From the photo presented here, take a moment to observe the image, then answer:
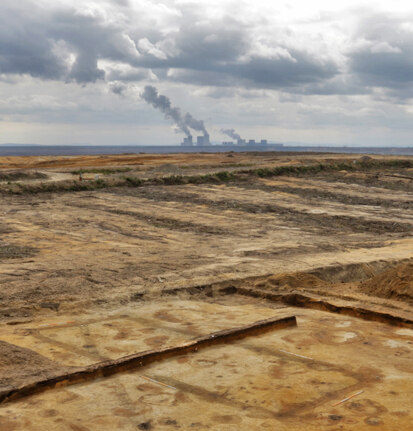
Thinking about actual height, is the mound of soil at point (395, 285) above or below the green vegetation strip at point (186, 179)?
below

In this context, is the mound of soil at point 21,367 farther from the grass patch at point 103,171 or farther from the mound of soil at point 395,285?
the grass patch at point 103,171

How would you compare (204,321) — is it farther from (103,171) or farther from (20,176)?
(103,171)

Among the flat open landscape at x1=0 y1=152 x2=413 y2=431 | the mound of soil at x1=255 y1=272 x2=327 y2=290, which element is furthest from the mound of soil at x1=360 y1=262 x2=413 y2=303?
the mound of soil at x1=255 y1=272 x2=327 y2=290

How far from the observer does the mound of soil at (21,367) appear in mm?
5266

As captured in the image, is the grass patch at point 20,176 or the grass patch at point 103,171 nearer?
the grass patch at point 20,176

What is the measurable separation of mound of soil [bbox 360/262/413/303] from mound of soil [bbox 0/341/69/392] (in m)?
5.25

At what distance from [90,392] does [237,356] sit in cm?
166

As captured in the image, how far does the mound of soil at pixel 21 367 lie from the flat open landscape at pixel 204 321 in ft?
0.07

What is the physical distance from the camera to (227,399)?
504 cm

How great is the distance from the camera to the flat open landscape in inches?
192

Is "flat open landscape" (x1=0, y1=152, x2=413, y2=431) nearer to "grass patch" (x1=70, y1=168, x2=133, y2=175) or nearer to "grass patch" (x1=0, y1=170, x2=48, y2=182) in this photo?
"grass patch" (x1=0, y1=170, x2=48, y2=182)

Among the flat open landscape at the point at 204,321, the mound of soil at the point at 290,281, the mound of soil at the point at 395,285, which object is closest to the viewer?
the flat open landscape at the point at 204,321

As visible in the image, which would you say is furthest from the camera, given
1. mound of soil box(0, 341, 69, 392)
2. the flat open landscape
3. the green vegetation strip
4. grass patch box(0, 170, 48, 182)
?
grass patch box(0, 170, 48, 182)

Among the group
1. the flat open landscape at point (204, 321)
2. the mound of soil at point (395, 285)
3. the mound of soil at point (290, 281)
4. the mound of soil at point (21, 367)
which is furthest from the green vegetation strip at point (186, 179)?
the mound of soil at point (21, 367)
